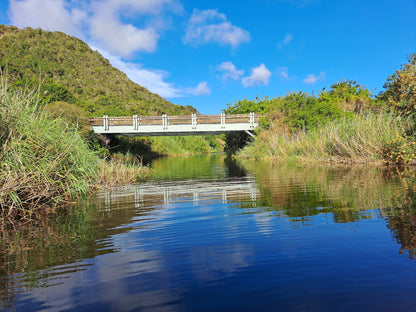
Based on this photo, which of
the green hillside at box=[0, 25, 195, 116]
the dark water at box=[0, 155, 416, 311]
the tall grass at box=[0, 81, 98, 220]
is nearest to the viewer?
the dark water at box=[0, 155, 416, 311]

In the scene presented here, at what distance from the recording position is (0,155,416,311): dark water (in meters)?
2.65

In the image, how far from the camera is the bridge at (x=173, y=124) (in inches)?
1363

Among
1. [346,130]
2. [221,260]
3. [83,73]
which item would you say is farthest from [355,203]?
[83,73]

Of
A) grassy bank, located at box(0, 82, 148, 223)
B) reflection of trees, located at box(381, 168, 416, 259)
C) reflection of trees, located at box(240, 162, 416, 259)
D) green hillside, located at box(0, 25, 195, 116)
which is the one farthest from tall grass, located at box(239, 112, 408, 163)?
green hillside, located at box(0, 25, 195, 116)

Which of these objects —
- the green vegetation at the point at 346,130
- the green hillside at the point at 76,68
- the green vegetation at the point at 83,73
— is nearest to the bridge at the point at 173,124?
the green vegetation at the point at 346,130

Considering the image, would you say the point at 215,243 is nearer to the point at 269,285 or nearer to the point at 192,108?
the point at 269,285

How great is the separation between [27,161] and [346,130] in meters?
17.4

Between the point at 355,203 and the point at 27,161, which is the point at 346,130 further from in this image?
the point at 27,161

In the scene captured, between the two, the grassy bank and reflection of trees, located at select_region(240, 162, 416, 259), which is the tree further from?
the grassy bank

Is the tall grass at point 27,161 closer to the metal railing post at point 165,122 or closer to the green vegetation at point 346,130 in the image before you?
the green vegetation at point 346,130

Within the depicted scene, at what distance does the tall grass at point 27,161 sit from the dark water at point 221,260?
1091mm

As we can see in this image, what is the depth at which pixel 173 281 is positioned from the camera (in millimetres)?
3062

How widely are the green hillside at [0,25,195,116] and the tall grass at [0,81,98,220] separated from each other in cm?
5866

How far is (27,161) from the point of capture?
688 centimetres
